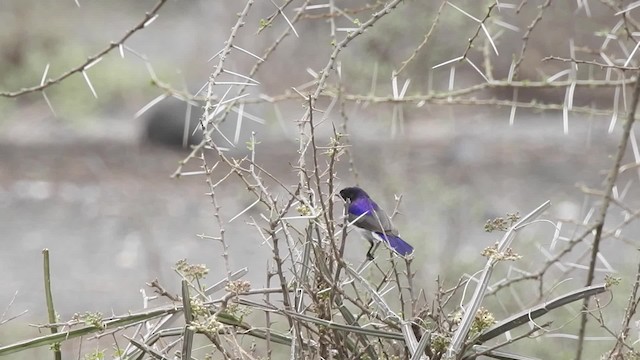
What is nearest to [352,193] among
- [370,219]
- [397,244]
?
[370,219]

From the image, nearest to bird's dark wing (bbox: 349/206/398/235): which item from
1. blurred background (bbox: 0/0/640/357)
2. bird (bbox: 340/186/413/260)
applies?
bird (bbox: 340/186/413/260)

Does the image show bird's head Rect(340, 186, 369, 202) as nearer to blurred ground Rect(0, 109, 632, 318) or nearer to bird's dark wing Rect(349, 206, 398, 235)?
bird's dark wing Rect(349, 206, 398, 235)

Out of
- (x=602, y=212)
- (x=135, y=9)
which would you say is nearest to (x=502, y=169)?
(x=135, y=9)

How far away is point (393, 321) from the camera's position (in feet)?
4.84

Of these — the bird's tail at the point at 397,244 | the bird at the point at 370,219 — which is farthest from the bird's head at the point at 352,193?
the bird's tail at the point at 397,244

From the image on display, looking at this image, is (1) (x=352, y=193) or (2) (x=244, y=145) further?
(2) (x=244, y=145)

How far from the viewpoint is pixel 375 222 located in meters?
1.79

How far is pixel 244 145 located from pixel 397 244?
27.9ft

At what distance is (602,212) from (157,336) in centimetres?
91

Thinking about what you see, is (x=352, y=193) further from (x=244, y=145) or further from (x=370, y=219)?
(x=244, y=145)

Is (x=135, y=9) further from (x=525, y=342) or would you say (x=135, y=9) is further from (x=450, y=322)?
(x=450, y=322)

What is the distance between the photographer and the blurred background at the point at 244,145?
7316mm

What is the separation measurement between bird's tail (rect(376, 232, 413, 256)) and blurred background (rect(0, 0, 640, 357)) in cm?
409

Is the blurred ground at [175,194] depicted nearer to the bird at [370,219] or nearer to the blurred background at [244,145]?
the blurred background at [244,145]
